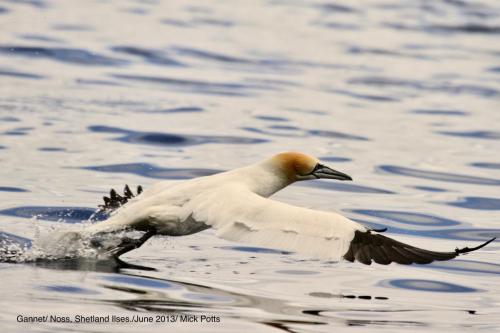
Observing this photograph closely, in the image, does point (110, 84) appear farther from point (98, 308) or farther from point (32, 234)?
point (98, 308)

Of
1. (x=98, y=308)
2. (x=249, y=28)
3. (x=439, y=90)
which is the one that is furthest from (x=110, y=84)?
(x=98, y=308)

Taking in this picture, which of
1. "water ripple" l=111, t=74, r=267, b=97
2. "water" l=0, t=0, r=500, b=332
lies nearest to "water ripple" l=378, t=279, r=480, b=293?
"water" l=0, t=0, r=500, b=332

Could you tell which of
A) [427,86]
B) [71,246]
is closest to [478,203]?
[71,246]

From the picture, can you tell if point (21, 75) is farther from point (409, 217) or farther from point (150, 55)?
point (409, 217)

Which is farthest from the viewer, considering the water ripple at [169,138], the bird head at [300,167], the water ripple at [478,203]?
the water ripple at [169,138]

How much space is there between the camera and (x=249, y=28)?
101 feet

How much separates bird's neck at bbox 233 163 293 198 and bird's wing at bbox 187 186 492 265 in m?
0.95

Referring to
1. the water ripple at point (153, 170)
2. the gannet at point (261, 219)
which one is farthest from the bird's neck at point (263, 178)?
the water ripple at point (153, 170)

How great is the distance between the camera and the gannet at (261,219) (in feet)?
32.1

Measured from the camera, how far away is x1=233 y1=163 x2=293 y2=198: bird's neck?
11188 millimetres

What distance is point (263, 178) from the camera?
11312 millimetres

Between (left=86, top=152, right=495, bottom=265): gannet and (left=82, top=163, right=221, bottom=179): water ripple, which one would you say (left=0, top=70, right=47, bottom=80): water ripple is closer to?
(left=82, top=163, right=221, bottom=179): water ripple

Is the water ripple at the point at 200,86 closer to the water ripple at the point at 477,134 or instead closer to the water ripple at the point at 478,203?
the water ripple at the point at 477,134

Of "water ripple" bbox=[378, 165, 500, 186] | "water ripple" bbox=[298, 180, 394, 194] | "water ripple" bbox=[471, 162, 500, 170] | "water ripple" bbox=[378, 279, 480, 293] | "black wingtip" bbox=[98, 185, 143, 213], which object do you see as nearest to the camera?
"water ripple" bbox=[378, 279, 480, 293]
